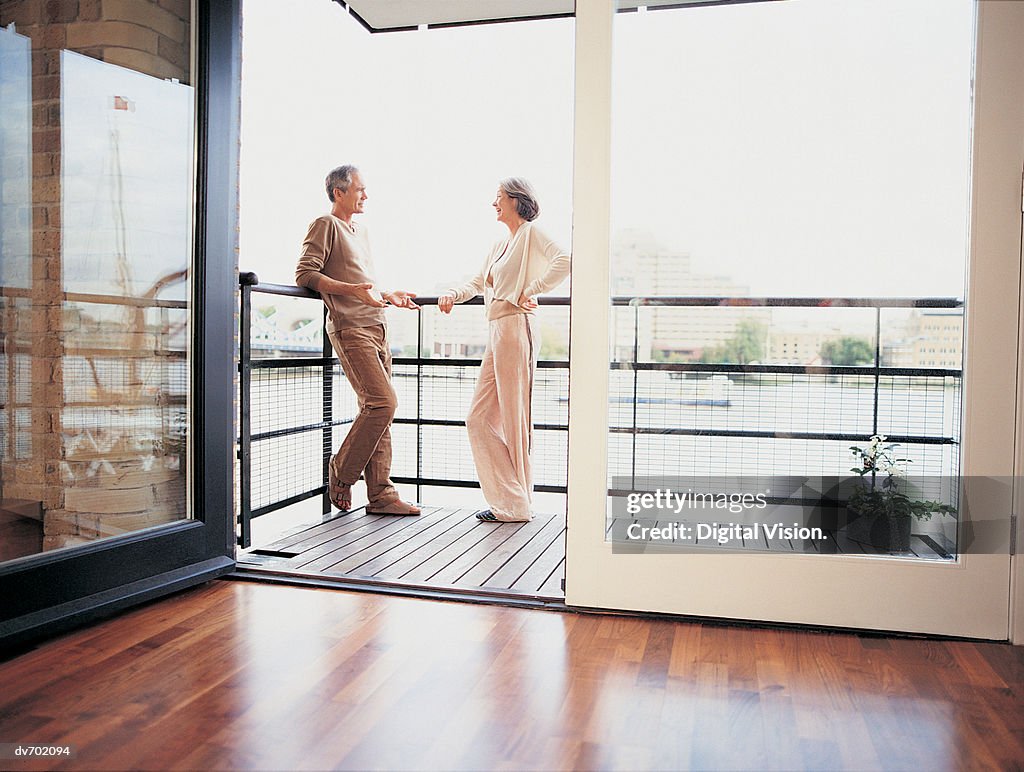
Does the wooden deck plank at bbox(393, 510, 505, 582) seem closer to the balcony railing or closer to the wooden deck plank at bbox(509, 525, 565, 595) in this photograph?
the wooden deck plank at bbox(509, 525, 565, 595)

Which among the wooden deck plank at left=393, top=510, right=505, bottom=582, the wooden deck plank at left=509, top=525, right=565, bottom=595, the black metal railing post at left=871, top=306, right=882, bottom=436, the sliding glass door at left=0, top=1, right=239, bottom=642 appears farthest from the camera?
the wooden deck plank at left=393, top=510, right=505, bottom=582

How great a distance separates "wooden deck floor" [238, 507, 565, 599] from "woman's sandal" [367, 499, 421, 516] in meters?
0.05

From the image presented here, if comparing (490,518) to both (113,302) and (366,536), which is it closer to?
(366,536)

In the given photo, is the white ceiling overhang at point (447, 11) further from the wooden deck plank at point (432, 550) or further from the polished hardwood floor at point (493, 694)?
the polished hardwood floor at point (493, 694)

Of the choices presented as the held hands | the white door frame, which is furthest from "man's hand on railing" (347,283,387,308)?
the white door frame

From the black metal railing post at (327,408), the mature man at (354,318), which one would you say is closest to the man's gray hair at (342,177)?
the mature man at (354,318)

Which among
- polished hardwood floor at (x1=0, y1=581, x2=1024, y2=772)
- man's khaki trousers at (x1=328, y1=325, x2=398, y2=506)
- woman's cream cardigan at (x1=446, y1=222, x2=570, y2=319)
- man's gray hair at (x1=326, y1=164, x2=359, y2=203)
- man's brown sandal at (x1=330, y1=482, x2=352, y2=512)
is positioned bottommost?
polished hardwood floor at (x1=0, y1=581, x2=1024, y2=772)

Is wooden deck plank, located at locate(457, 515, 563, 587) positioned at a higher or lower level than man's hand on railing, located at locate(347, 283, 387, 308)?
lower

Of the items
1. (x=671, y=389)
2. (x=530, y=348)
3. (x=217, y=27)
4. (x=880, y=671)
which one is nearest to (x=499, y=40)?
(x=530, y=348)

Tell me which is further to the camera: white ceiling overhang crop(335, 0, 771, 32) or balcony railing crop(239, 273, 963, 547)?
white ceiling overhang crop(335, 0, 771, 32)

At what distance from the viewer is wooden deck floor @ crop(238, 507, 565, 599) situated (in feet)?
9.50

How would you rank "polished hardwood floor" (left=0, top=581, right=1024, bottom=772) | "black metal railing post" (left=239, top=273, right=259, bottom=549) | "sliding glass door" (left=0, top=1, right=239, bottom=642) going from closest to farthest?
"polished hardwood floor" (left=0, top=581, right=1024, bottom=772) → "sliding glass door" (left=0, top=1, right=239, bottom=642) → "black metal railing post" (left=239, top=273, right=259, bottom=549)

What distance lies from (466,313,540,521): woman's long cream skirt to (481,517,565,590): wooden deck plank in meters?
0.21

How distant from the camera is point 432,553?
331cm
